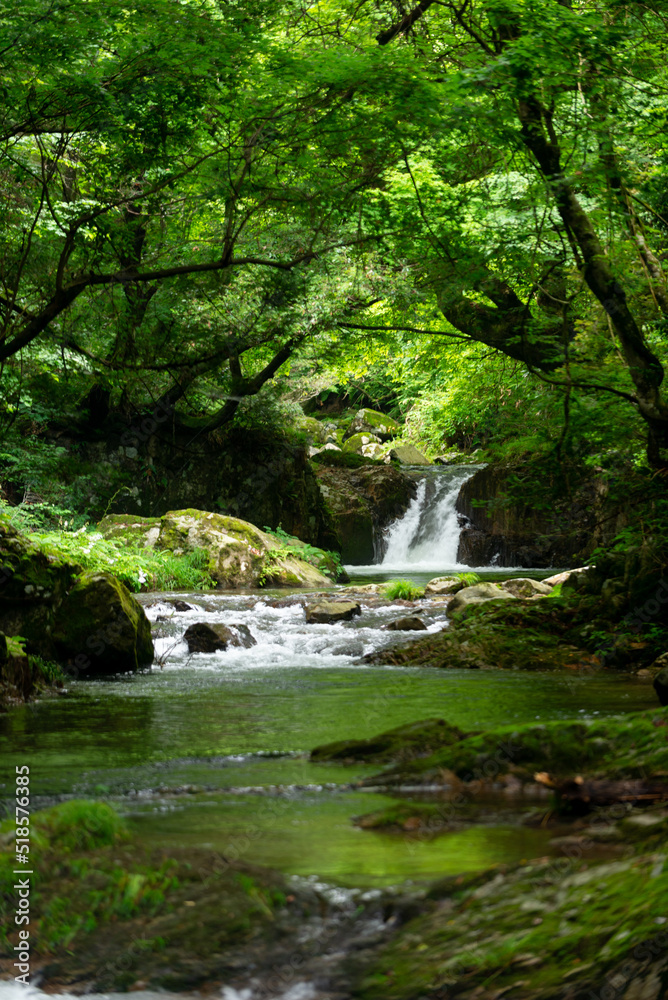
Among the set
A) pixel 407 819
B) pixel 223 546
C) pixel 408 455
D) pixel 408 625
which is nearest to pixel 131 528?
pixel 223 546

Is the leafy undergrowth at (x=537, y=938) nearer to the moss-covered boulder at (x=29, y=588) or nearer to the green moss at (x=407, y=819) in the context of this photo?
the green moss at (x=407, y=819)

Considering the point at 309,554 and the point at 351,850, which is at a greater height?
the point at 309,554

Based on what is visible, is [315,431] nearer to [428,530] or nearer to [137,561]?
[428,530]

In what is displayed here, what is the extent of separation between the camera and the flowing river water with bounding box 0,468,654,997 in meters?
3.48

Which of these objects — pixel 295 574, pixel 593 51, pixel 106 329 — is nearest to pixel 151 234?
pixel 106 329

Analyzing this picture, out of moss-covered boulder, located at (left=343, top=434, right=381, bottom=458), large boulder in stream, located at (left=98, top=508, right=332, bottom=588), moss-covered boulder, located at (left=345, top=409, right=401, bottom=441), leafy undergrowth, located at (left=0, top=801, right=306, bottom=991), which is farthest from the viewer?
moss-covered boulder, located at (left=345, top=409, right=401, bottom=441)

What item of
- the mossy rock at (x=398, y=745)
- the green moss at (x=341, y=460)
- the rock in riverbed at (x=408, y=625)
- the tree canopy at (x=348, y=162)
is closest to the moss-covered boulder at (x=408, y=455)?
the green moss at (x=341, y=460)

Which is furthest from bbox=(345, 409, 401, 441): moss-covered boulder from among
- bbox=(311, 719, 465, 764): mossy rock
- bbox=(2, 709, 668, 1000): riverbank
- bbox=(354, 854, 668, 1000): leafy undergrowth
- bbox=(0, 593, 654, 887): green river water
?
bbox=(354, 854, 668, 1000): leafy undergrowth

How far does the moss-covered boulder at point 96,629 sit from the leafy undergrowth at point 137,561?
317 centimetres

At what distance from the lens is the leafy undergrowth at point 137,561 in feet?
43.4

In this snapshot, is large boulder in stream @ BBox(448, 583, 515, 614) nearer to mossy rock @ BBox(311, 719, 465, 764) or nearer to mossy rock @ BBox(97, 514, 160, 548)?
mossy rock @ BBox(311, 719, 465, 764)

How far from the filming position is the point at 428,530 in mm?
25125

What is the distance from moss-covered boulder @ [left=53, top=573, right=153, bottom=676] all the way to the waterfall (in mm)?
15071

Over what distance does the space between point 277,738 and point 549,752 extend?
2.10 m
